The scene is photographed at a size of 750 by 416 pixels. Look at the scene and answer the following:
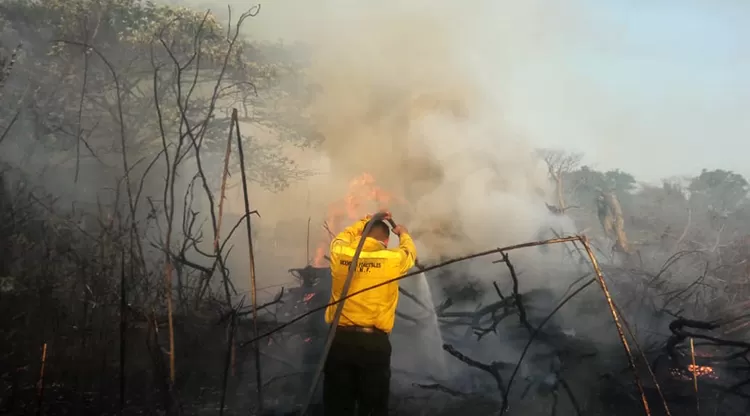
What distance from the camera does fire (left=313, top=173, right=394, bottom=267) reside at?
1252cm

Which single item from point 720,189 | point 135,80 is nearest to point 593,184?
point 720,189

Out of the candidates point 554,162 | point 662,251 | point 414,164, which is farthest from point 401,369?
point 554,162

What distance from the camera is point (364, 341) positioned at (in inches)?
161

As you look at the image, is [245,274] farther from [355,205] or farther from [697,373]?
[697,373]

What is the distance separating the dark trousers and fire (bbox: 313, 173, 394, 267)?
25.6 ft

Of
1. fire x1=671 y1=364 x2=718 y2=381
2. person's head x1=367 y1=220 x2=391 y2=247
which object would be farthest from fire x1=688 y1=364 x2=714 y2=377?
person's head x1=367 y1=220 x2=391 y2=247

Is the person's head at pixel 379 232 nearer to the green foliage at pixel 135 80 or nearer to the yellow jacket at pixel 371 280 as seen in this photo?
the yellow jacket at pixel 371 280

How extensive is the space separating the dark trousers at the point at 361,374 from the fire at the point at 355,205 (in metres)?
7.81

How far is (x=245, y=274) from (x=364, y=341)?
29.7ft

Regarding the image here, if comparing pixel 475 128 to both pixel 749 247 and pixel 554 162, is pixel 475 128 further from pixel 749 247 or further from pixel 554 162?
pixel 749 247

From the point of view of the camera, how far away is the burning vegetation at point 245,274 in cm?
498

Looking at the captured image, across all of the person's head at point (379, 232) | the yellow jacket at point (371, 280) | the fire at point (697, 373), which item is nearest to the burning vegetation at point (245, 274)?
the fire at point (697, 373)

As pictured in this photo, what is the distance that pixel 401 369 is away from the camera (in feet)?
20.8

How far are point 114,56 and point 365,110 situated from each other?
256 inches
